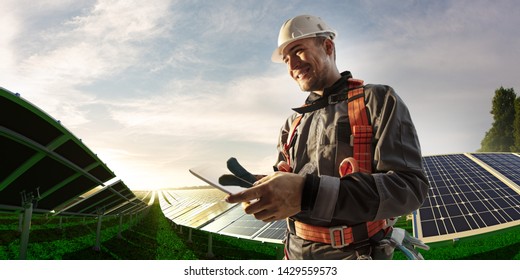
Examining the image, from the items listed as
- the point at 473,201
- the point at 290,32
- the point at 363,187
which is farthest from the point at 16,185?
the point at 473,201

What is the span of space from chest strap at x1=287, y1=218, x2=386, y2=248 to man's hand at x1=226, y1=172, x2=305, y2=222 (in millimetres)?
632

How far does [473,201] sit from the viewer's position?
10.7m

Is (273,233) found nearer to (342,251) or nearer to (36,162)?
(36,162)

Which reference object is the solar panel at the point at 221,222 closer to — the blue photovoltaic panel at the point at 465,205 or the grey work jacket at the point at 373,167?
the blue photovoltaic panel at the point at 465,205

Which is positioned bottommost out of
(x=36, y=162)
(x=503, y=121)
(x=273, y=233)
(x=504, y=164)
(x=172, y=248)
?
(x=172, y=248)

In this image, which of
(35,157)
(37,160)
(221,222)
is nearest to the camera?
(35,157)

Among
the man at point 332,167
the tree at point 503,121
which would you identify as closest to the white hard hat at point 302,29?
the man at point 332,167

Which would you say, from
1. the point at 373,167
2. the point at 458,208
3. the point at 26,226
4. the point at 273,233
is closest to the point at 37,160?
the point at 26,226

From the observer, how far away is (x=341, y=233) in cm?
191

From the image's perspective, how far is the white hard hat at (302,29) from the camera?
7.34 ft

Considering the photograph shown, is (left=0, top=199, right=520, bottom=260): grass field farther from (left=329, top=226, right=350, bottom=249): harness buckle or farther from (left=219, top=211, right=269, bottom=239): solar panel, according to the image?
(left=329, top=226, right=350, bottom=249): harness buckle

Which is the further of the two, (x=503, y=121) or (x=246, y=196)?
(x=503, y=121)

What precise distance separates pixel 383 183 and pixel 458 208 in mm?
10730
